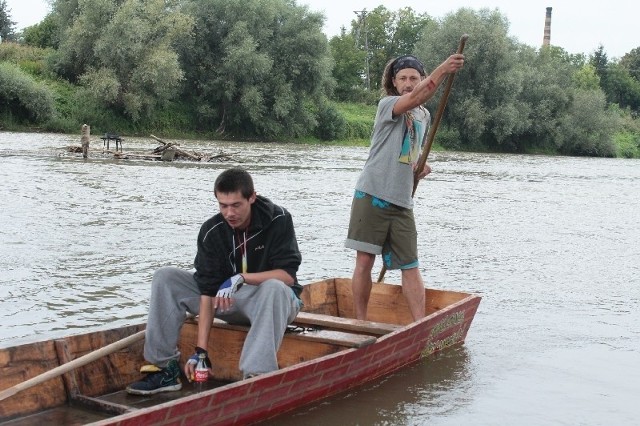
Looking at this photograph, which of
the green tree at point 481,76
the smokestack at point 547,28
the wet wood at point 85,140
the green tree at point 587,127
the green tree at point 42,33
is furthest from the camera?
the smokestack at point 547,28

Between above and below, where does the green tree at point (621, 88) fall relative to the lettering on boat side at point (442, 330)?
above

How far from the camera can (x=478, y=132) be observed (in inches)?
1922

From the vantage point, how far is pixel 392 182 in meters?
5.38

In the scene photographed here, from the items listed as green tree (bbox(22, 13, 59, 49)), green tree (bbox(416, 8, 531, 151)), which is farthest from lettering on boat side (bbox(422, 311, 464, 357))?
green tree (bbox(22, 13, 59, 49))

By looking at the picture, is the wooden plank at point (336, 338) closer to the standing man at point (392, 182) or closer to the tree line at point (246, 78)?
the standing man at point (392, 182)

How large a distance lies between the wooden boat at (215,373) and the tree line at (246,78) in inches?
1430

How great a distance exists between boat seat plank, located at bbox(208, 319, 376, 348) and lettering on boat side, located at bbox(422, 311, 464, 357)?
0.73 metres

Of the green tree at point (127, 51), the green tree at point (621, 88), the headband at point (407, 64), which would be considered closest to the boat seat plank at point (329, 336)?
the headband at point (407, 64)

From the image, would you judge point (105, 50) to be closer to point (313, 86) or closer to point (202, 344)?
point (313, 86)

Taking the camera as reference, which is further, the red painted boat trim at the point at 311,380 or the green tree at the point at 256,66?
the green tree at the point at 256,66

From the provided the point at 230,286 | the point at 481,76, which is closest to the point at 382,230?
the point at 230,286

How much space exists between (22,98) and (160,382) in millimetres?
36825

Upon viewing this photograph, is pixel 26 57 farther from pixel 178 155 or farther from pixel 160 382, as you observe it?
pixel 160 382

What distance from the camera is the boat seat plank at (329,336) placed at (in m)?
4.54
